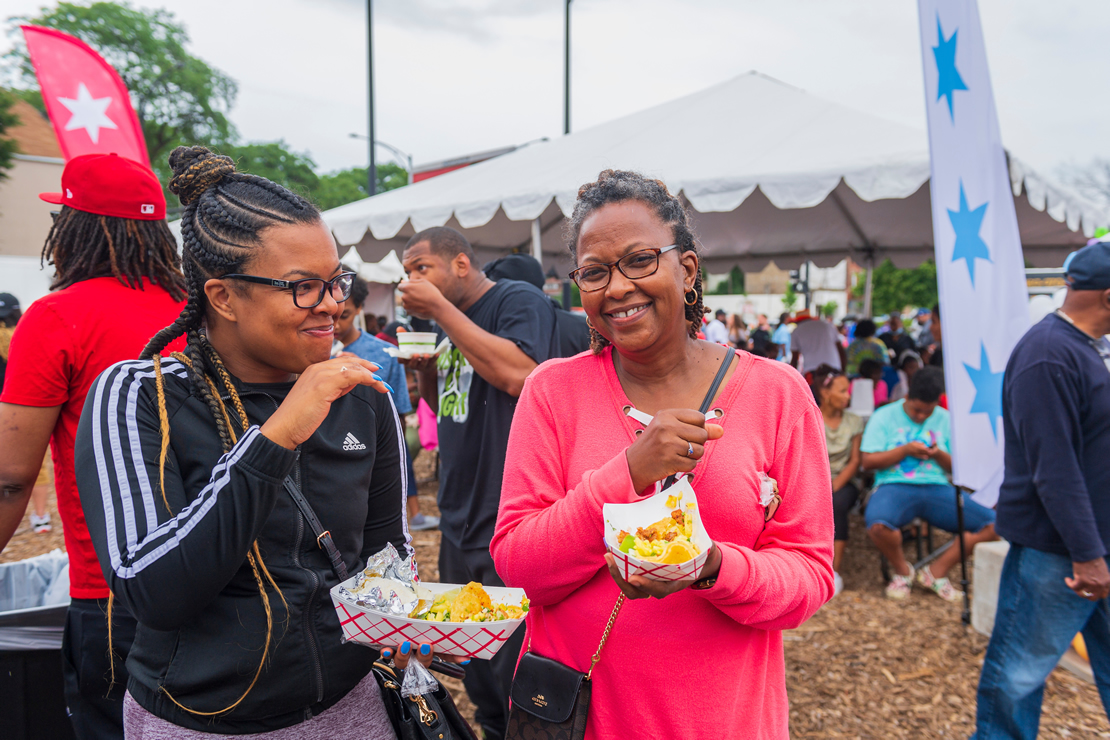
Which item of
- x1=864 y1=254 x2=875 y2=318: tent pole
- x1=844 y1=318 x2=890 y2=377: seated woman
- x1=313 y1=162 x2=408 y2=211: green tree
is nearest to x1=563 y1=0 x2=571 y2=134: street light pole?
x1=864 y1=254 x2=875 y2=318: tent pole

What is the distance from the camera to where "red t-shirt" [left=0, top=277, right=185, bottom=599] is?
1.66 meters

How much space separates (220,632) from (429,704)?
51cm

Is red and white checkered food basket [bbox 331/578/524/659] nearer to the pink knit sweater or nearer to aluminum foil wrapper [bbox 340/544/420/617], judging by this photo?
aluminum foil wrapper [bbox 340/544/420/617]

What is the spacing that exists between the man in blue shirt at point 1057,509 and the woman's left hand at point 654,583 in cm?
191

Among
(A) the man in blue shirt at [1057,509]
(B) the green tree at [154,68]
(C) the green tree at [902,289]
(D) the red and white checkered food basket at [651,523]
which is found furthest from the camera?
(C) the green tree at [902,289]

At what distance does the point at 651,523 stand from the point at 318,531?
2.32ft

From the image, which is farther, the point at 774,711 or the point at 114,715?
the point at 114,715

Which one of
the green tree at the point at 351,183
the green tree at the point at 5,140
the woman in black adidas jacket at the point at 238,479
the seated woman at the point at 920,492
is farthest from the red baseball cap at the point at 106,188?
the green tree at the point at 351,183

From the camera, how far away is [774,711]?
1.41 metres

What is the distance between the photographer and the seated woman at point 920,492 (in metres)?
4.79

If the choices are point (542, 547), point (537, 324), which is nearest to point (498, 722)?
point (537, 324)

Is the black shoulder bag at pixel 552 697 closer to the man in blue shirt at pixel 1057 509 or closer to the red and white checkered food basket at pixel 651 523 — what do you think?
the red and white checkered food basket at pixel 651 523

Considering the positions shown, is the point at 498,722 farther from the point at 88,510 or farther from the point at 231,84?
the point at 231,84

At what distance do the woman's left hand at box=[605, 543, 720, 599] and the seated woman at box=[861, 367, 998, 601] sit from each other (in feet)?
13.8
